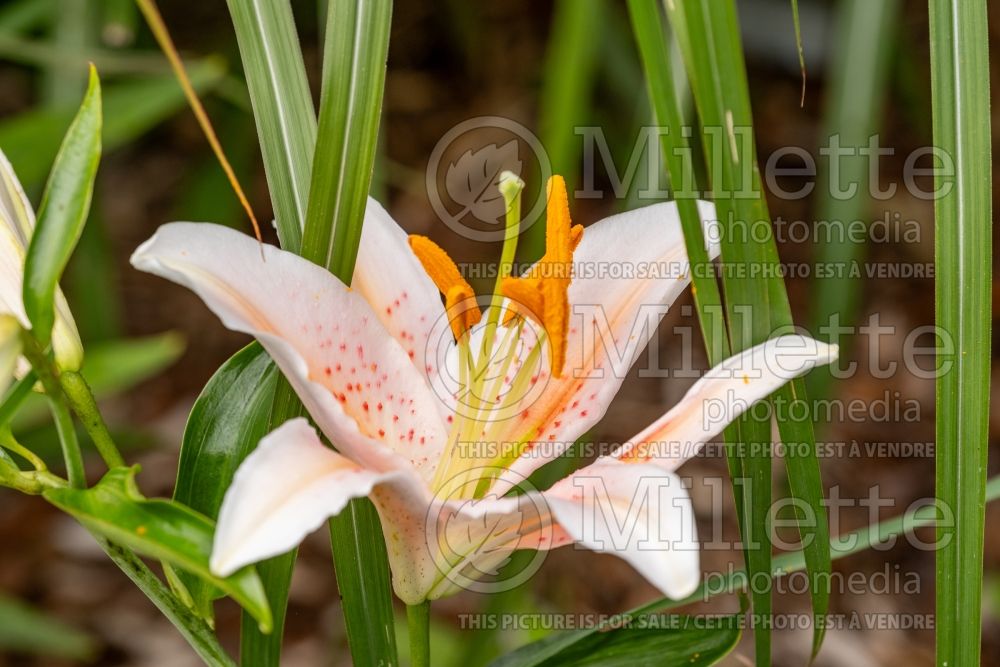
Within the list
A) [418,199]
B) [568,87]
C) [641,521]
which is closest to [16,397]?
[641,521]

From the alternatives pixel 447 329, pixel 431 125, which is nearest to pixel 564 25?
pixel 447 329

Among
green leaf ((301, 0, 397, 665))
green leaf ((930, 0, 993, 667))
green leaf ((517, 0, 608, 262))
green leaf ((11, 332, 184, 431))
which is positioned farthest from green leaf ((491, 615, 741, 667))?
green leaf ((11, 332, 184, 431))

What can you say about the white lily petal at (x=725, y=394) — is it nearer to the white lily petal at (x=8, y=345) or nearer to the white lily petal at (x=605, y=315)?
the white lily petal at (x=605, y=315)

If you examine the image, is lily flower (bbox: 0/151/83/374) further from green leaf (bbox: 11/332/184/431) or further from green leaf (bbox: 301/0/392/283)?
green leaf (bbox: 11/332/184/431)

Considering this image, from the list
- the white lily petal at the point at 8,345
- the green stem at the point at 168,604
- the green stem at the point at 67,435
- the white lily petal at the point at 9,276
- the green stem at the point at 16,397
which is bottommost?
the green stem at the point at 168,604

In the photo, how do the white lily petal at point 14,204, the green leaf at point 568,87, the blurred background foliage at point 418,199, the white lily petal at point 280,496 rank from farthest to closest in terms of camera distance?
the blurred background foliage at point 418,199, the green leaf at point 568,87, the white lily petal at point 14,204, the white lily petal at point 280,496

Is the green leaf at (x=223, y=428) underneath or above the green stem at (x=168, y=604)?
above

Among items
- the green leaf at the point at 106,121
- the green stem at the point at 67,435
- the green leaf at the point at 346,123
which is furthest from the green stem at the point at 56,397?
the green leaf at the point at 106,121
